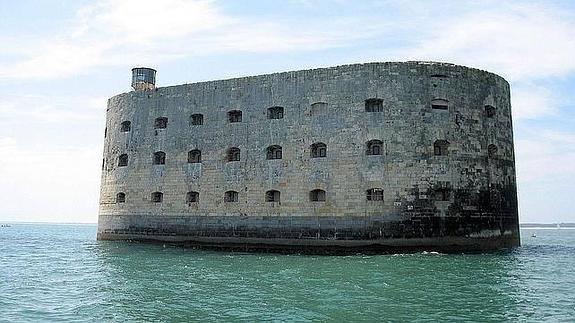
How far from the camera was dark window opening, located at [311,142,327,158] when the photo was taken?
72.9 feet

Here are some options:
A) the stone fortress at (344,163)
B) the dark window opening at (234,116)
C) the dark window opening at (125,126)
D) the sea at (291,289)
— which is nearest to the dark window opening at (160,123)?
the stone fortress at (344,163)

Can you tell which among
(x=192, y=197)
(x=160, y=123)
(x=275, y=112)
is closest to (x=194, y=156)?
(x=192, y=197)

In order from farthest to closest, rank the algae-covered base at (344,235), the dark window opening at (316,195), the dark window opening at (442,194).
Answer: the dark window opening at (316,195)
the dark window opening at (442,194)
the algae-covered base at (344,235)

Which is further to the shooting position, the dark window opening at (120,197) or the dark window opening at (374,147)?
the dark window opening at (120,197)

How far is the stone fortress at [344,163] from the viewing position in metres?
21.0

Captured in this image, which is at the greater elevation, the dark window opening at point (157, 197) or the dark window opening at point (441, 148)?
the dark window opening at point (441, 148)

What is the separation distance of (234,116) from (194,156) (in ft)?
8.86

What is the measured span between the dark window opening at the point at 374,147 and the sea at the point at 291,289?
4108 millimetres

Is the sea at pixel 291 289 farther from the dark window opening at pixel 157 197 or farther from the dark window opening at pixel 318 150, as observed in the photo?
the dark window opening at pixel 157 197

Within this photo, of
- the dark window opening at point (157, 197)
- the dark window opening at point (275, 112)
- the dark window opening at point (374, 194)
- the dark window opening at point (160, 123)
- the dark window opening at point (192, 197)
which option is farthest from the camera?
the dark window opening at point (160, 123)

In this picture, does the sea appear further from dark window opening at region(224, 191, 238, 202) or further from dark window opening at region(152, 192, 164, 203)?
dark window opening at region(152, 192, 164, 203)

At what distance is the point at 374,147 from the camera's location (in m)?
21.5

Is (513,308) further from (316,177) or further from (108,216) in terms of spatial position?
(108,216)

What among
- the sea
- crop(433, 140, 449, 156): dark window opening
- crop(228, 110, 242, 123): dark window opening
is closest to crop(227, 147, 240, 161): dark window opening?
crop(228, 110, 242, 123): dark window opening
